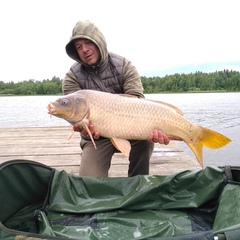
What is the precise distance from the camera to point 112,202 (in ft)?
6.57

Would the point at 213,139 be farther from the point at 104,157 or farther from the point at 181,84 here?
the point at 181,84

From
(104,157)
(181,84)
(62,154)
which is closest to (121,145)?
(104,157)

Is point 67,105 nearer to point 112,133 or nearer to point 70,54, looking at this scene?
point 112,133

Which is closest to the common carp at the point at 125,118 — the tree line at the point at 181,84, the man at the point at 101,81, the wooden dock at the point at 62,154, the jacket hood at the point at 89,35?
the man at the point at 101,81

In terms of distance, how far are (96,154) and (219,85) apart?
39.0 meters

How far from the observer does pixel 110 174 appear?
3.14 metres

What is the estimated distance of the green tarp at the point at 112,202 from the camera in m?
1.81

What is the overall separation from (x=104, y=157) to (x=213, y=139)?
873 millimetres

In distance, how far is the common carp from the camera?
2055 mm

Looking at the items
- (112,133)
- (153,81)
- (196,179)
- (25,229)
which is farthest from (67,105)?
(153,81)

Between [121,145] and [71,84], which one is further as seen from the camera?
[71,84]

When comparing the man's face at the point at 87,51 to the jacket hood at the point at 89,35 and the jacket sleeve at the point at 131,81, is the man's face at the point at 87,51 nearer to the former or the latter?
the jacket hood at the point at 89,35

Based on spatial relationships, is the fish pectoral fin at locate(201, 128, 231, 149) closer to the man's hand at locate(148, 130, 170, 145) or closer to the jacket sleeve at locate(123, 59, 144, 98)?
the man's hand at locate(148, 130, 170, 145)

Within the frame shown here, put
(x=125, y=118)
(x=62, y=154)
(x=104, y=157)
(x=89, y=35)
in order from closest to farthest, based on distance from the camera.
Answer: (x=125, y=118) < (x=89, y=35) < (x=104, y=157) < (x=62, y=154)
